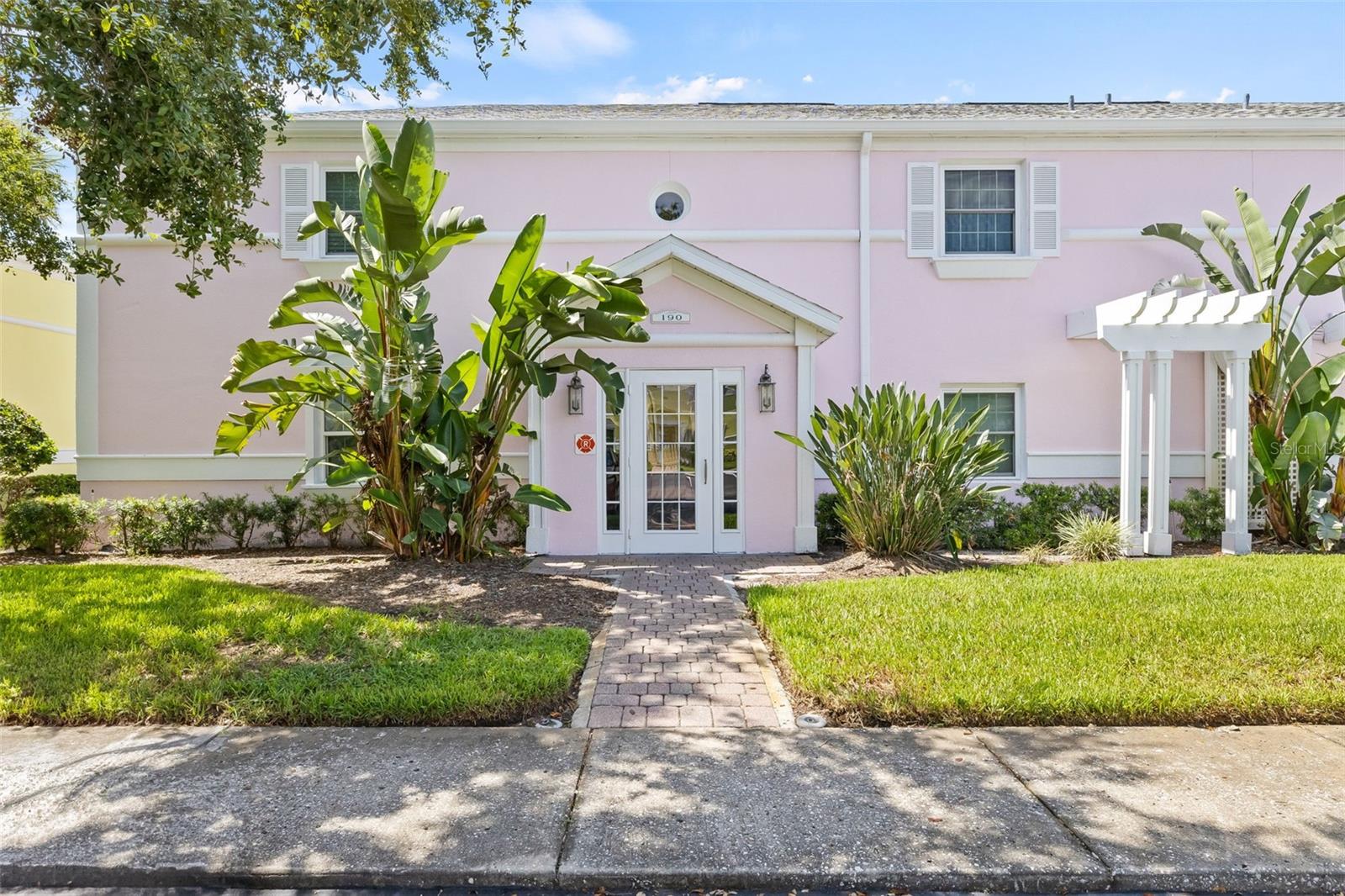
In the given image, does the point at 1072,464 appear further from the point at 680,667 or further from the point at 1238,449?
the point at 680,667

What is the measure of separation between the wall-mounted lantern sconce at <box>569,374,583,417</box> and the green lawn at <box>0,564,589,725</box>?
14.4ft

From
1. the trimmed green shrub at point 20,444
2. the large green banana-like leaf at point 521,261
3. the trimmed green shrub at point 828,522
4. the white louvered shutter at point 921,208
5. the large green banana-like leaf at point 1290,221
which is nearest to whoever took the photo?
the large green banana-like leaf at point 521,261

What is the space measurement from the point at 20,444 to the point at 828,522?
14228 millimetres

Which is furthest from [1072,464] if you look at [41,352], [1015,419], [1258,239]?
[41,352]

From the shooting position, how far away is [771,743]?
4.14 meters

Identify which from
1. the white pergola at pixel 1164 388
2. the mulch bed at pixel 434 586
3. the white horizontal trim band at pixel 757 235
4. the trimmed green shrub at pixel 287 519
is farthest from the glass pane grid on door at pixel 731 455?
the trimmed green shrub at pixel 287 519

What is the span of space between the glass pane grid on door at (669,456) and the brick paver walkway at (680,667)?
8.16 feet

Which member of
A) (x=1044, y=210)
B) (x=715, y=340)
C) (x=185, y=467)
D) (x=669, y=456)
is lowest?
(x=185, y=467)

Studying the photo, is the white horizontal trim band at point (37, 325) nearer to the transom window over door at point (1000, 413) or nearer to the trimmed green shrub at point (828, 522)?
the trimmed green shrub at point (828, 522)

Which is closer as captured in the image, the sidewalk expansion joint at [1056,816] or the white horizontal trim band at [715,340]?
the sidewalk expansion joint at [1056,816]

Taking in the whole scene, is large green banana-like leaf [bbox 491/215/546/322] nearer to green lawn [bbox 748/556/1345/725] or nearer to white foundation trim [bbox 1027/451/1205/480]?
green lawn [bbox 748/556/1345/725]

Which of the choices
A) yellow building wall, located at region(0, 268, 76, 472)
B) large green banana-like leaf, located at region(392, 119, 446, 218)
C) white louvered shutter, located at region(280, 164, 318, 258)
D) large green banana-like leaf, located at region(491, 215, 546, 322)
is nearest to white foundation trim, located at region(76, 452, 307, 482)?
white louvered shutter, located at region(280, 164, 318, 258)

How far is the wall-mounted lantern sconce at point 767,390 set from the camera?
1030 centimetres

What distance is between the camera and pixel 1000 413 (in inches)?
478
